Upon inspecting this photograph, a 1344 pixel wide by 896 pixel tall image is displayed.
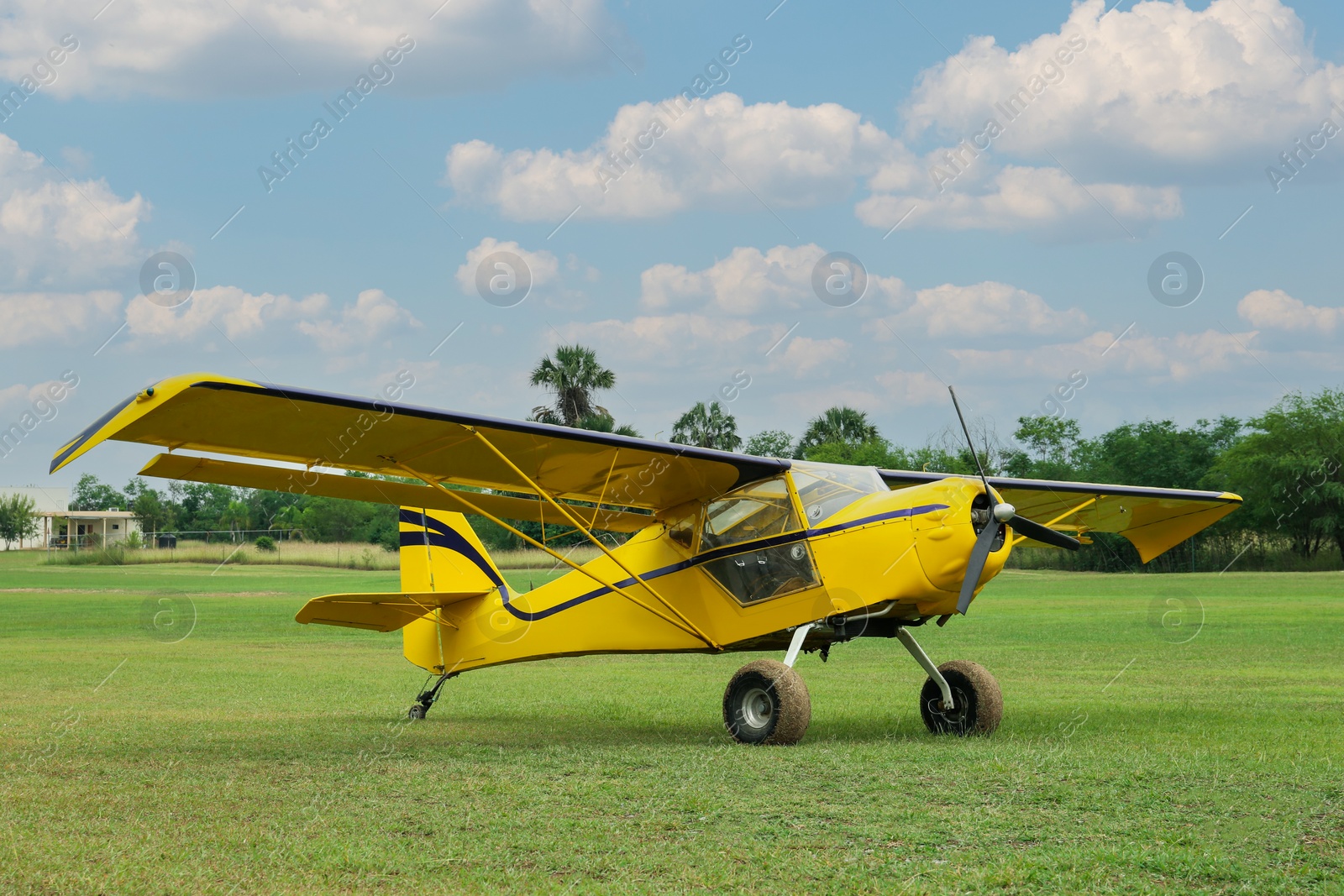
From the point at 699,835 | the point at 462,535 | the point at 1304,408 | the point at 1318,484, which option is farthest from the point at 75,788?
the point at 1304,408

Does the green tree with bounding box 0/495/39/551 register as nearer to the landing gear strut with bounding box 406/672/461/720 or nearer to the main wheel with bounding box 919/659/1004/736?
the landing gear strut with bounding box 406/672/461/720

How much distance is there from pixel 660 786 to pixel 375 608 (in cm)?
516

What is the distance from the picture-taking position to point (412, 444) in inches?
413

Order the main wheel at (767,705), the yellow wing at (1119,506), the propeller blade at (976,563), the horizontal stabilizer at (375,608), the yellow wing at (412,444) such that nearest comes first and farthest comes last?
the yellow wing at (412,444), the propeller blade at (976,563), the main wheel at (767,705), the horizontal stabilizer at (375,608), the yellow wing at (1119,506)

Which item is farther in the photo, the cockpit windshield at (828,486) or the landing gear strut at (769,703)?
the cockpit windshield at (828,486)

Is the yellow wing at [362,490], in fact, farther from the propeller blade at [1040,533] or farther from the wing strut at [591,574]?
the propeller blade at [1040,533]

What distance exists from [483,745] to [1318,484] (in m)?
66.6

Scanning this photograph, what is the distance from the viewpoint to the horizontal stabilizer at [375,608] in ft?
37.7

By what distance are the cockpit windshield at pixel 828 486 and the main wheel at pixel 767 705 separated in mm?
1436

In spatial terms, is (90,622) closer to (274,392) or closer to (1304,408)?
(274,392)

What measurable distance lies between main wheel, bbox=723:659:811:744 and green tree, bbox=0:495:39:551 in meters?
93.7

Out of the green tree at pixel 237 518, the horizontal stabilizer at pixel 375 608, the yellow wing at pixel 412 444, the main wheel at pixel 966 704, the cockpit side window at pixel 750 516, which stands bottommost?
the main wheel at pixel 966 704

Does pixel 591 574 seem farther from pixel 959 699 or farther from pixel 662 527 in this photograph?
pixel 959 699

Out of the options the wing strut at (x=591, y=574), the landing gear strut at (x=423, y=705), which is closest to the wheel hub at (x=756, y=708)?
the wing strut at (x=591, y=574)
